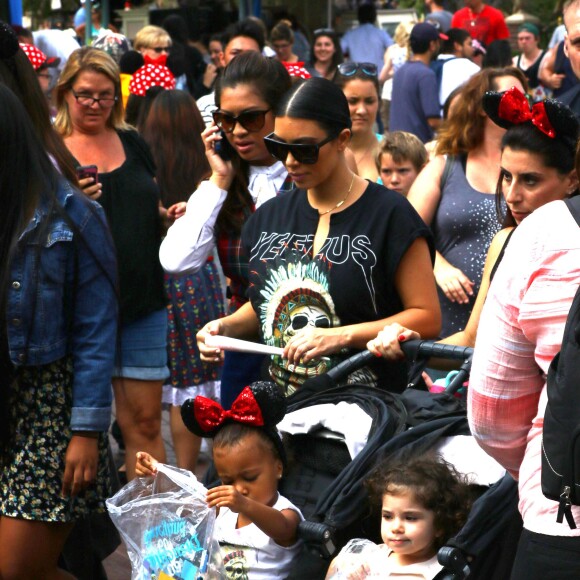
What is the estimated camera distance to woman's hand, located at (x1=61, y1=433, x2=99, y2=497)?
149 inches

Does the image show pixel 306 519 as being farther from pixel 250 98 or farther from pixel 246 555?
pixel 250 98

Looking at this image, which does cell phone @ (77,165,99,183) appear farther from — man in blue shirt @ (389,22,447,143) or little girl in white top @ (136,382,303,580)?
man in blue shirt @ (389,22,447,143)

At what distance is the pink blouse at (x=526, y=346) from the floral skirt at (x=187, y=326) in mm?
3984

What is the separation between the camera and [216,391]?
684 cm

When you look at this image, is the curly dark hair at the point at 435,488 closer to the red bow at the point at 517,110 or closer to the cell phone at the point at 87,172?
the red bow at the point at 517,110

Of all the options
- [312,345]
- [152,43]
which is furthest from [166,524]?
[152,43]

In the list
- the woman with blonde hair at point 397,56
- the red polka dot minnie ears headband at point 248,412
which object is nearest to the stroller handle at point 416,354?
the red polka dot minnie ears headband at point 248,412

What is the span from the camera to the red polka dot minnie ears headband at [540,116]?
366 centimetres

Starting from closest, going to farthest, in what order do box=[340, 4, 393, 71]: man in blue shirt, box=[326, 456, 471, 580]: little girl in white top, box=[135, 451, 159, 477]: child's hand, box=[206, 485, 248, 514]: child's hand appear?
box=[326, 456, 471, 580]: little girl in white top, box=[206, 485, 248, 514]: child's hand, box=[135, 451, 159, 477]: child's hand, box=[340, 4, 393, 71]: man in blue shirt

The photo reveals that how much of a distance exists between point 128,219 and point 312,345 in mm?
2057

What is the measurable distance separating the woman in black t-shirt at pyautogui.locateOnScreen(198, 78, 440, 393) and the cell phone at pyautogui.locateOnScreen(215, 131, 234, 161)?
2.45ft

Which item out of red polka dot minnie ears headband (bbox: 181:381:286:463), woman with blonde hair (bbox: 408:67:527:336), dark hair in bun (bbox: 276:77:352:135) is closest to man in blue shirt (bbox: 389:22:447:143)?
woman with blonde hair (bbox: 408:67:527:336)

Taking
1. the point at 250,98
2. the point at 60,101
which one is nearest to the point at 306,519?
the point at 250,98

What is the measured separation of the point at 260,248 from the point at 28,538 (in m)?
1.20
